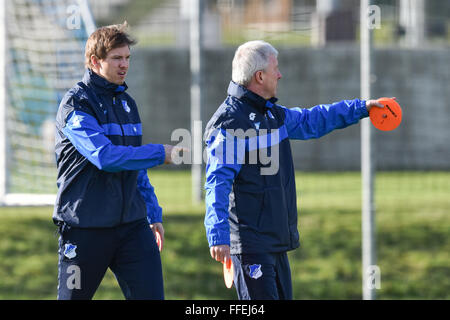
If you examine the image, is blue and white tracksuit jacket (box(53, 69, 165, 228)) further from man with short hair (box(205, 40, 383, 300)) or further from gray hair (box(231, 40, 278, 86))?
gray hair (box(231, 40, 278, 86))

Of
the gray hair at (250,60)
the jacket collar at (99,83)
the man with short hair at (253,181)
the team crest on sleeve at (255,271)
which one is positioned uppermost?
the gray hair at (250,60)

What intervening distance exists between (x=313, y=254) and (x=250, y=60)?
183 inches

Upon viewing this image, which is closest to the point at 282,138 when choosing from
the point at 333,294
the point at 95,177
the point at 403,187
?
the point at 95,177

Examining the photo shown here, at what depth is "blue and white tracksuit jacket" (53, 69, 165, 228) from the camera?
13.9 ft

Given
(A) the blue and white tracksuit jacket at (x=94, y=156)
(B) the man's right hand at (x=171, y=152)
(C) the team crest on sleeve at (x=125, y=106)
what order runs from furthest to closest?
(C) the team crest on sleeve at (x=125, y=106) < (A) the blue and white tracksuit jacket at (x=94, y=156) < (B) the man's right hand at (x=171, y=152)

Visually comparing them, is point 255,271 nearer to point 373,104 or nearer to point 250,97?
point 250,97

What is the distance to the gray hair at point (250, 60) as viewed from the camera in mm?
4414

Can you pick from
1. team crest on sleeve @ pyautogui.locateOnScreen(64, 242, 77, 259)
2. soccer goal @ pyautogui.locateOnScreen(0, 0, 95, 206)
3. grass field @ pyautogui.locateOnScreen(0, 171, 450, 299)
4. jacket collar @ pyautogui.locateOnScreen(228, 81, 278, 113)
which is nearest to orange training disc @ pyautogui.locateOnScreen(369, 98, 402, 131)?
jacket collar @ pyautogui.locateOnScreen(228, 81, 278, 113)

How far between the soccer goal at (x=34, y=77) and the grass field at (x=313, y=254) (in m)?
1.10

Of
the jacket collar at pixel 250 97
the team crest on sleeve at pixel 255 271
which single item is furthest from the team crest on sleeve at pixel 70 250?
the jacket collar at pixel 250 97

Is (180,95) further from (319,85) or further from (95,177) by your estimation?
(95,177)

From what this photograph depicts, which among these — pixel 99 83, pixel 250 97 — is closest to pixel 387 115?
pixel 250 97

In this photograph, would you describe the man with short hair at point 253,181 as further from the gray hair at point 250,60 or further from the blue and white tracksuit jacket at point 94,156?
the blue and white tracksuit jacket at point 94,156
